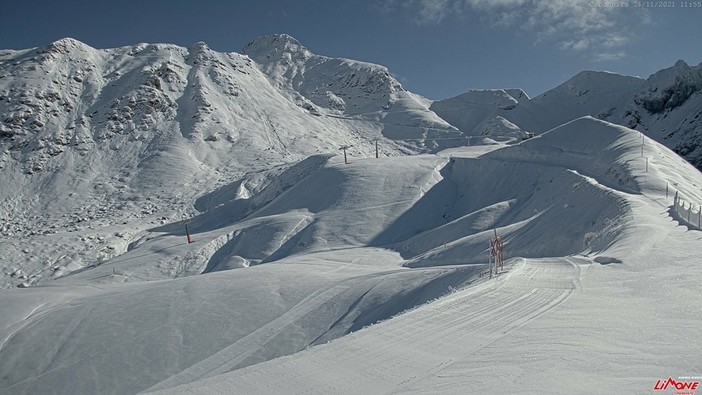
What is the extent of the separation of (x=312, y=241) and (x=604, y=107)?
339 feet

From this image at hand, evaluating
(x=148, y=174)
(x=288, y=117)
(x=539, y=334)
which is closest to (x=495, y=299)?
(x=539, y=334)

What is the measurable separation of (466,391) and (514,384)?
1.63ft

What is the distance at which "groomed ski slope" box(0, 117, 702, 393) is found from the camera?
4.74 meters

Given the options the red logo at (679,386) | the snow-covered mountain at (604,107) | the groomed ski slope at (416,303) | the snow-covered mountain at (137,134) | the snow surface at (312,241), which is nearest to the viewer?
the red logo at (679,386)

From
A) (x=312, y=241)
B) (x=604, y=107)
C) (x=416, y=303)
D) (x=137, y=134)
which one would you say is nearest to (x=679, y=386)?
(x=416, y=303)

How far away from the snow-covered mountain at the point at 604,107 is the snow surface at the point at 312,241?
1.18m

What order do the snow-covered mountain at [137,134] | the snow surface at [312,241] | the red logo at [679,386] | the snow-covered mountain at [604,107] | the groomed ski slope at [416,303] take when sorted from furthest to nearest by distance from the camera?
the snow-covered mountain at [604,107] < the snow-covered mountain at [137,134] < the snow surface at [312,241] < the groomed ski slope at [416,303] < the red logo at [679,386]

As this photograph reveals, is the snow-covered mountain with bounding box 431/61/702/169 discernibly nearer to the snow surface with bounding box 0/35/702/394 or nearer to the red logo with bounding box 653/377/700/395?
the snow surface with bounding box 0/35/702/394

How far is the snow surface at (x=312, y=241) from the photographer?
17.4ft

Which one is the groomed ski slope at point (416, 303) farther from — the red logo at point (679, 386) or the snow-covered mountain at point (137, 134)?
the snow-covered mountain at point (137, 134)

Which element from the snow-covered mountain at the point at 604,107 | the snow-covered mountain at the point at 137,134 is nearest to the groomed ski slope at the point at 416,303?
the snow-covered mountain at the point at 137,134

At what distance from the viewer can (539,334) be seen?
222 inches

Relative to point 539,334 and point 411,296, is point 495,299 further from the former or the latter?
point 411,296

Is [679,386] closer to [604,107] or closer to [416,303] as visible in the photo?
[416,303]
